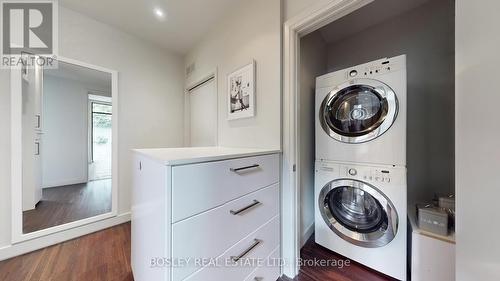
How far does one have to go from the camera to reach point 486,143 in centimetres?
48

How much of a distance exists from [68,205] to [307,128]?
278cm

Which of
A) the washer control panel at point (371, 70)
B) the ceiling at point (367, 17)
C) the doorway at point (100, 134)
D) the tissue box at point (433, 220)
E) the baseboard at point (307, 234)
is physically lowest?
the baseboard at point (307, 234)

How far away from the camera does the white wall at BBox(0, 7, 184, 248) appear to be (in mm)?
1503

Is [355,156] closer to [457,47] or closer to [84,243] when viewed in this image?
[457,47]

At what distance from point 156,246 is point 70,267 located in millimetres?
1326

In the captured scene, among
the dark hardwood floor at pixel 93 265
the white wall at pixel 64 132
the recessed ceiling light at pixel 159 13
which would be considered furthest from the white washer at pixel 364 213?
the white wall at pixel 64 132

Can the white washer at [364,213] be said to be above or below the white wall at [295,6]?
below

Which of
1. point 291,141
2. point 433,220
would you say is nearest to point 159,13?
point 291,141

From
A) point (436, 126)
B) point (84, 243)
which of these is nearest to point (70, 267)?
point (84, 243)

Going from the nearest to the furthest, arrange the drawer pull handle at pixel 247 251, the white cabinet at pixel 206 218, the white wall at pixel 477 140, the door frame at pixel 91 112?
1. the white wall at pixel 477 140
2. the white cabinet at pixel 206 218
3. the drawer pull handle at pixel 247 251
4. the door frame at pixel 91 112

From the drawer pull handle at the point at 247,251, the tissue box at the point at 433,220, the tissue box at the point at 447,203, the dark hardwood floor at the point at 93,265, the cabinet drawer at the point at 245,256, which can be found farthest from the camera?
the dark hardwood floor at the point at 93,265

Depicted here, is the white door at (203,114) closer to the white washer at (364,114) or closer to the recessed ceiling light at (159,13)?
the recessed ceiling light at (159,13)

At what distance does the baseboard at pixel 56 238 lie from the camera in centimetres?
150

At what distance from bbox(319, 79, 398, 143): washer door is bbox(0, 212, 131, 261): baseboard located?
2566mm
